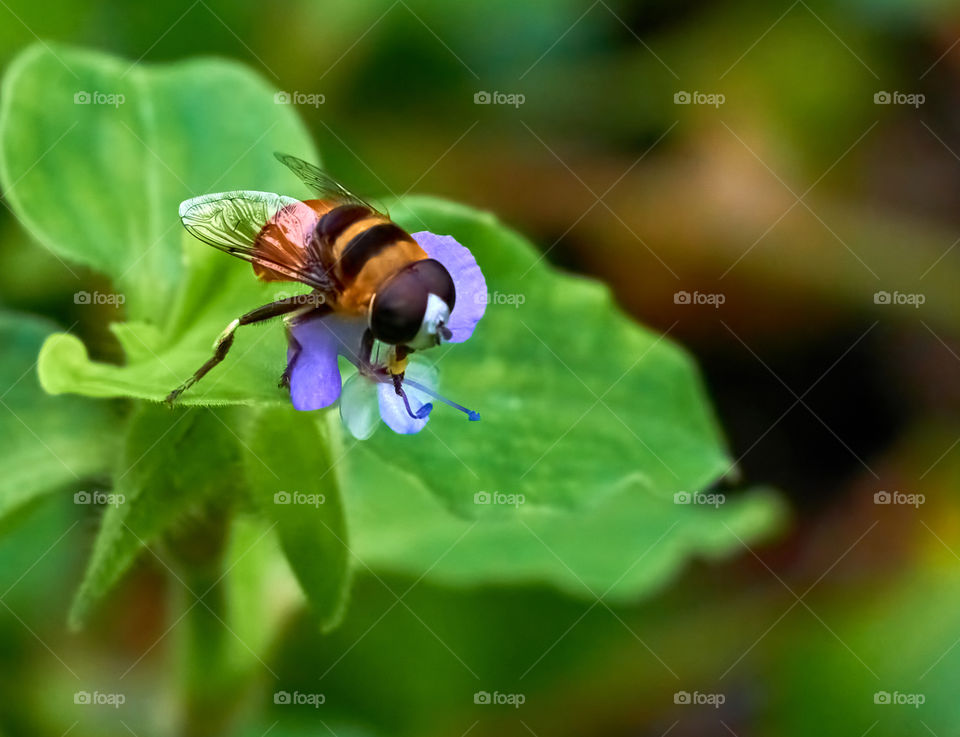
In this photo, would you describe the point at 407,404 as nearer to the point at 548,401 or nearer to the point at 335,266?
the point at 335,266

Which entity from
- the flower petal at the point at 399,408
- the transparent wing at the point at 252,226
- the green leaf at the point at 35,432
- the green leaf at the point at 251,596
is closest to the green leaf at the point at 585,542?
the green leaf at the point at 251,596

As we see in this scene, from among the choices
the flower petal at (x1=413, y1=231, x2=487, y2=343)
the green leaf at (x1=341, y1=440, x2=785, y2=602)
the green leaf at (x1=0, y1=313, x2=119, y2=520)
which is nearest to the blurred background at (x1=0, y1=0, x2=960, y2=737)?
the green leaf at (x1=341, y1=440, x2=785, y2=602)

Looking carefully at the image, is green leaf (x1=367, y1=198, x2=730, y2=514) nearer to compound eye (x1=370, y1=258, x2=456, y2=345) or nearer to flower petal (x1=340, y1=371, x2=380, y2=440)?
flower petal (x1=340, y1=371, x2=380, y2=440)

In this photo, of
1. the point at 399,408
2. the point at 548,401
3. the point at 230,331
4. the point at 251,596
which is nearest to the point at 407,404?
the point at 399,408

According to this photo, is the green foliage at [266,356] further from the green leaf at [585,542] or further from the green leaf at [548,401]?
the green leaf at [585,542]

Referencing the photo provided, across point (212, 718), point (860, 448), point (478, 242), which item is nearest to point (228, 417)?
point (478, 242)
